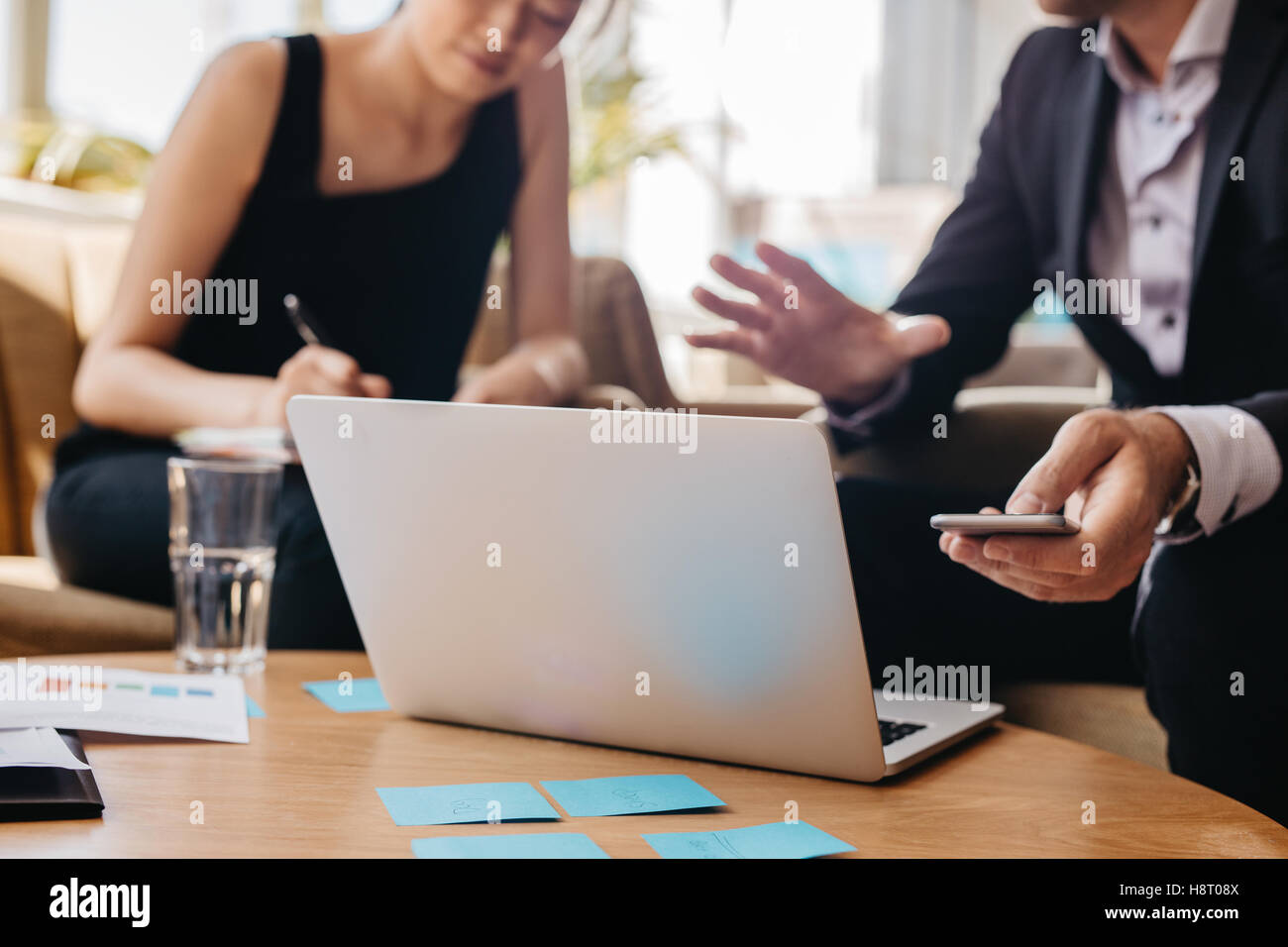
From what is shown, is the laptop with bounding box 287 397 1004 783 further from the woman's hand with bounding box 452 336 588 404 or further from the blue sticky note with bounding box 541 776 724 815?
the woman's hand with bounding box 452 336 588 404

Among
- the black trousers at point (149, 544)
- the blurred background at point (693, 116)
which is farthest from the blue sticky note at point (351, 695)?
the blurred background at point (693, 116)

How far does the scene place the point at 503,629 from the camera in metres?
0.69

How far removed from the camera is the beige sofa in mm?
1189

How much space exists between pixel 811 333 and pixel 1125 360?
36cm

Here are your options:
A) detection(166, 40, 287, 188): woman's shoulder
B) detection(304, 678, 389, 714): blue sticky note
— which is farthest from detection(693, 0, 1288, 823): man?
detection(166, 40, 287, 188): woman's shoulder

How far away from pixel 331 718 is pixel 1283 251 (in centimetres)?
Answer: 100

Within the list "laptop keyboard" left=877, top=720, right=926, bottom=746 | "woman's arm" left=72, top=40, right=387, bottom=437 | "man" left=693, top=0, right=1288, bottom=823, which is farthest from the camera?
"woman's arm" left=72, top=40, right=387, bottom=437

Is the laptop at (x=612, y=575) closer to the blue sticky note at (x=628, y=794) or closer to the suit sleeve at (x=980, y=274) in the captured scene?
the blue sticky note at (x=628, y=794)

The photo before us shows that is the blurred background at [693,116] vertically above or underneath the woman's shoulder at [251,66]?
above

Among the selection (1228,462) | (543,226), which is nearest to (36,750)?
(1228,462)

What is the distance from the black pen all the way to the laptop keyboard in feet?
2.84

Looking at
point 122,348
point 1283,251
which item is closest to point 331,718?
point 122,348

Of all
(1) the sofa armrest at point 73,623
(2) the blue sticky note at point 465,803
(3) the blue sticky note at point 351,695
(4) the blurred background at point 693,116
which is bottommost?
(1) the sofa armrest at point 73,623

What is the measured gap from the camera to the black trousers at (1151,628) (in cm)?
97
